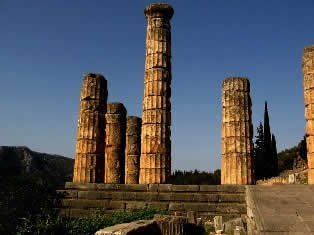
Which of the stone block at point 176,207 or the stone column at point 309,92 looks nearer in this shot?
the stone block at point 176,207

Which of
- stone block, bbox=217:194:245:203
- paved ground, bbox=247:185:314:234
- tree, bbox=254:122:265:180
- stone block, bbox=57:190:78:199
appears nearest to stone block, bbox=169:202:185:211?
stone block, bbox=217:194:245:203

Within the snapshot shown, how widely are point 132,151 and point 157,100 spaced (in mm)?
6496

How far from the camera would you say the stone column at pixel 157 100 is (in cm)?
1382

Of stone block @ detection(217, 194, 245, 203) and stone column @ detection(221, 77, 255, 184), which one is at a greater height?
stone column @ detection(221, 77, 255, 184)

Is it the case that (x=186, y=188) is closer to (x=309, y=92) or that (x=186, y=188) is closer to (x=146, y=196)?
(x=146, y=196)

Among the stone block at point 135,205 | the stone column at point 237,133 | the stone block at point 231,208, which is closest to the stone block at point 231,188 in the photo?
the stone block at point 231,208

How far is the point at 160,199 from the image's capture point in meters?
11.5

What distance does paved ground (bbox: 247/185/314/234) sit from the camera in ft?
20.4

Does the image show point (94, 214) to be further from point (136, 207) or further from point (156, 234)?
point (156, 234)

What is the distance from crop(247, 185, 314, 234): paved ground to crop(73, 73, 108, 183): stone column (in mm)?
6527

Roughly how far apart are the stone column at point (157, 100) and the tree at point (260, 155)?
25.0 metres

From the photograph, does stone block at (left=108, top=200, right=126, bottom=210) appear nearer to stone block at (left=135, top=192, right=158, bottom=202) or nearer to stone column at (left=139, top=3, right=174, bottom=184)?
stone block at (left=135, top=192, right=158, bottom=202)

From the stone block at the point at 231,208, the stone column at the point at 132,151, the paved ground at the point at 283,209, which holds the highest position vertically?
the stone column at the point at 132,151

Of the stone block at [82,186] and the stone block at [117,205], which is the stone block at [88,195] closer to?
the stone block at [82,186]
